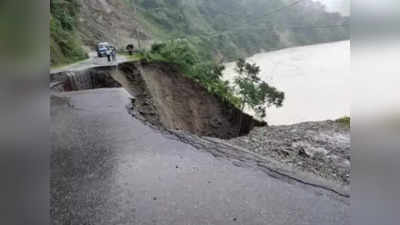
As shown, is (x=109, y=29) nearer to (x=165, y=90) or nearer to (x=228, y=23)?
(x=165, y=90)

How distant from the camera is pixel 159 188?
1931mm

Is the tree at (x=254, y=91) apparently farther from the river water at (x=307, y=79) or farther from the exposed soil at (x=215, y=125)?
the exposed soil at (x=215, y=125)

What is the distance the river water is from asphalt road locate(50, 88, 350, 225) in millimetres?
2810

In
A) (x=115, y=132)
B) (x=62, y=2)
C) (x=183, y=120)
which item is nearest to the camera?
(x=115, y=132)

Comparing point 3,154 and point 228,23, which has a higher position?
point 228,23

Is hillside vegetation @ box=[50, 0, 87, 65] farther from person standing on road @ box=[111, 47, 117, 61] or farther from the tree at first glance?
the tree

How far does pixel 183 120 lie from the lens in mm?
5500

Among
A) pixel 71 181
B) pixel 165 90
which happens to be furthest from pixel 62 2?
pixel 71 181

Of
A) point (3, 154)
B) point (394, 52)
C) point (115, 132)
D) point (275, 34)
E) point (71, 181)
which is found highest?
point (275, 34)

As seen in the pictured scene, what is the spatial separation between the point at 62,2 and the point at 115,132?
14.5ft

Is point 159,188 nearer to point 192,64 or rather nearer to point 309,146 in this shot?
point 309,146

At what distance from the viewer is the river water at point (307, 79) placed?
4641mm

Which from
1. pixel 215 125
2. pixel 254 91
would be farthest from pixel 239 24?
pixel 215 125

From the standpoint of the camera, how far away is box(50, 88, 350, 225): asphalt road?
161 centimetres
